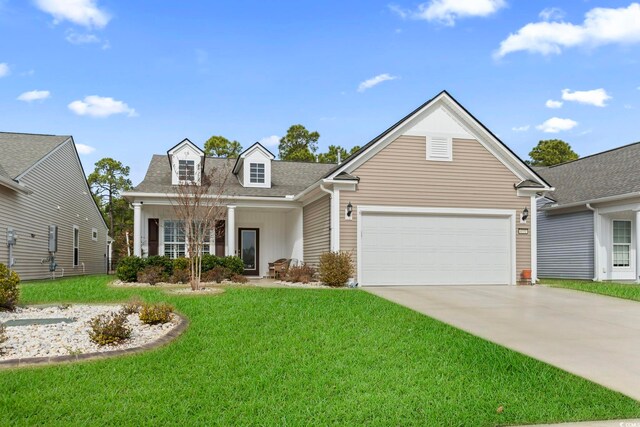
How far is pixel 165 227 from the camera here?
18844 mm

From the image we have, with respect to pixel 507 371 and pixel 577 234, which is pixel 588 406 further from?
pixel 577 234

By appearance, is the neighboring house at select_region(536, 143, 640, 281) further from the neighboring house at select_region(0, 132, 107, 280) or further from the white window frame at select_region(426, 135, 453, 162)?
the neighboring house at select_region(0, 132, 107, 280)

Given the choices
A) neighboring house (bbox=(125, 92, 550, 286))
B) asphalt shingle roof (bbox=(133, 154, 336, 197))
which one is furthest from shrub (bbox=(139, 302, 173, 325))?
asphalt shingle roof (bbox=(133, 154, 336, 197))

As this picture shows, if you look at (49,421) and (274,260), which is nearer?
(49,421)

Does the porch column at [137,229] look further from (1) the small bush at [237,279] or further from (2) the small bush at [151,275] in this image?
(1) the small bush at [237,279]

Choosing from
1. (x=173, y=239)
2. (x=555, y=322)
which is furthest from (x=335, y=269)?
(x=173, y=239)

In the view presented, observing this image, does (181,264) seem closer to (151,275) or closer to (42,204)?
(151,275)

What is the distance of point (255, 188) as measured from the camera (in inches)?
756

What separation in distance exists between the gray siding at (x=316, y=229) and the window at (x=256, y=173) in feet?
7.78

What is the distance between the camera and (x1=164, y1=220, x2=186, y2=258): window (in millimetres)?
18719

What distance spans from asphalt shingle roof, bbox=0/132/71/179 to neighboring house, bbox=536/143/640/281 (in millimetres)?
19440

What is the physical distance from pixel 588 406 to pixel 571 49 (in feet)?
47.9

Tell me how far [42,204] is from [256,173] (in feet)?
25.8

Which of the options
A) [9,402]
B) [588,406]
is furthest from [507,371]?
[9,402]
